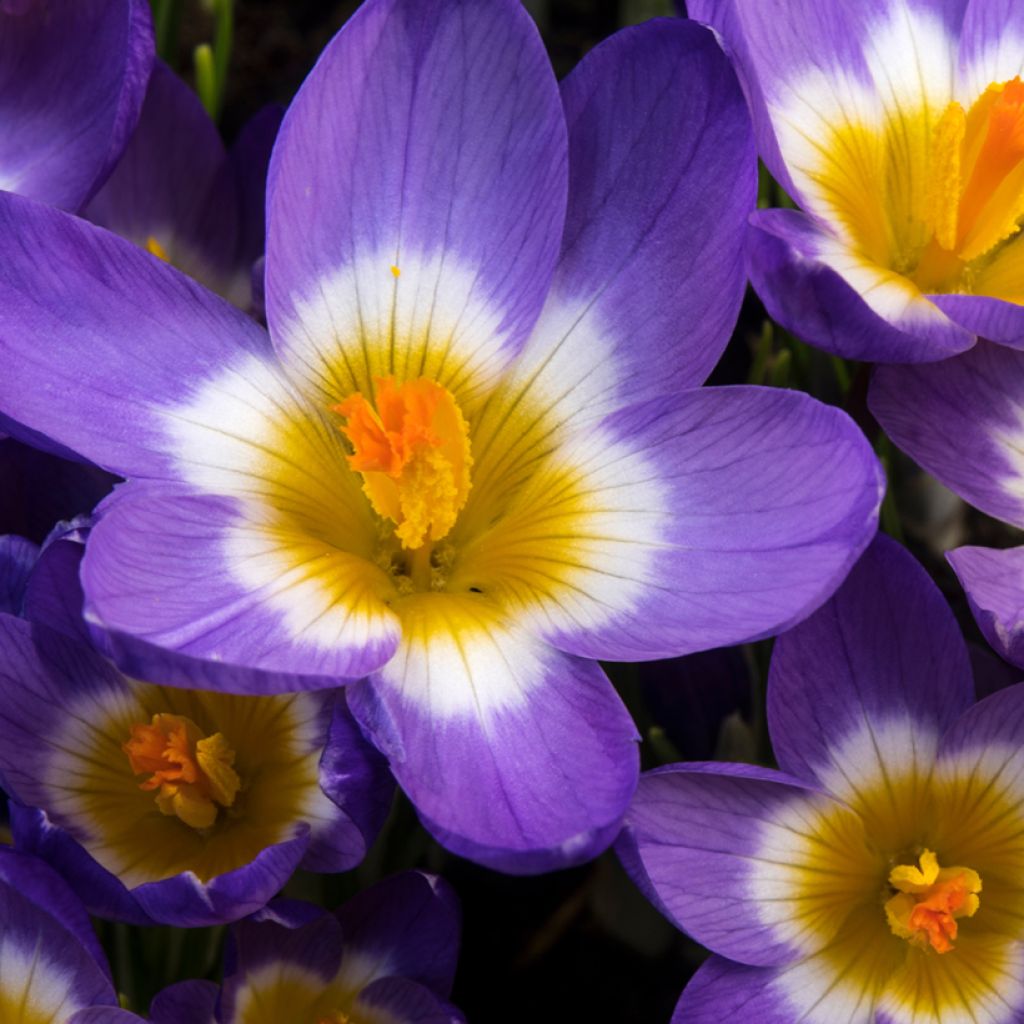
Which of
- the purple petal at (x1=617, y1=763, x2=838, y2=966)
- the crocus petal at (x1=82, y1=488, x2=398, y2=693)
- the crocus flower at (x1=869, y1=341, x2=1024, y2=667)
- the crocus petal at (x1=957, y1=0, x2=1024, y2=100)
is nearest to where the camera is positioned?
the crocus petal at (x1=82, y1=488, x2=398, y2=693)

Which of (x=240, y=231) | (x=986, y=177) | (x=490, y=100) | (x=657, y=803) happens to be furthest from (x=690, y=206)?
(x=240, y=231)

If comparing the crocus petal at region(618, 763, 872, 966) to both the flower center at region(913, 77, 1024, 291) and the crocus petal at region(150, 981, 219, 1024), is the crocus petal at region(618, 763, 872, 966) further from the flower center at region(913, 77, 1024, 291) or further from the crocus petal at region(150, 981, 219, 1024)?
the flower center at region(913, 77, 1024, 291)

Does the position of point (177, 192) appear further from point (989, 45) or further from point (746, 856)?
point (746, 856)

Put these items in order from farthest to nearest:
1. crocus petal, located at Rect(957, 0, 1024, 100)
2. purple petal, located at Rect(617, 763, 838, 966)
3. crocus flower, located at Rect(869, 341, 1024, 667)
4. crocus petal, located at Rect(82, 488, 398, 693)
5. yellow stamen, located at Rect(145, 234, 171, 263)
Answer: yellow stamen, located at Rect(145, 234, 171, 263) → crocus petal, located at Rect(957, 0, 1024, 100) → crocus flower, located at Rect(869, 341, 1024, 667) → purple petal, located at Rect(617, 763, 838, 966) → crocus petal, located at Rect(82, 488, 398, 693)

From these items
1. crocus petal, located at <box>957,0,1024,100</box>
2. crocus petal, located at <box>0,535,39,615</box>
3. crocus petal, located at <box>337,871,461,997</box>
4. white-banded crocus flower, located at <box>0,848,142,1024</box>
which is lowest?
crocus petal, located at <box>337,871,461,997</box>

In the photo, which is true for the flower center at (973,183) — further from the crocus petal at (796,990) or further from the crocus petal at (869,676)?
the crocus petal at (796,990)

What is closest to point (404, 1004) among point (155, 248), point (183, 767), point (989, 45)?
point (183, 767)

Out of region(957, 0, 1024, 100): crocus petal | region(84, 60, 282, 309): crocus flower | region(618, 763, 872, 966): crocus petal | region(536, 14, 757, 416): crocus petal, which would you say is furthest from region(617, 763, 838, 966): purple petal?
region(84, 60, 282, 309): crocus flower
